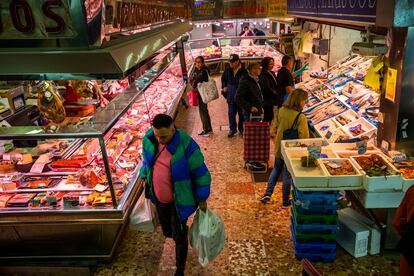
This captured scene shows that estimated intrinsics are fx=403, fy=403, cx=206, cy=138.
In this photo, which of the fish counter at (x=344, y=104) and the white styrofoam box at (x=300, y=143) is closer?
the white styrofoam box at (x=300, y=143)

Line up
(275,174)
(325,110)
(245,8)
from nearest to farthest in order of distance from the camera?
(275,174), (325,110), (245,8)

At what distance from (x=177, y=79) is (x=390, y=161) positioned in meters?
7.01

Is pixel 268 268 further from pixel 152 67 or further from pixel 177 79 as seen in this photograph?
pixel 177 79

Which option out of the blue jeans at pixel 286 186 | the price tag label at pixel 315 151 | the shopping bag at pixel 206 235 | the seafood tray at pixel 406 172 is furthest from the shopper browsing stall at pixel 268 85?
the shopping bag at pixel 206 235

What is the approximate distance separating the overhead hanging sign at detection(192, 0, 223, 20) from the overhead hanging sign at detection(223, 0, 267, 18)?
329 mm

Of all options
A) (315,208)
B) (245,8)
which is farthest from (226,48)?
(315,208)

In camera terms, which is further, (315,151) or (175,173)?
(315,151)

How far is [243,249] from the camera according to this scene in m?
4.89

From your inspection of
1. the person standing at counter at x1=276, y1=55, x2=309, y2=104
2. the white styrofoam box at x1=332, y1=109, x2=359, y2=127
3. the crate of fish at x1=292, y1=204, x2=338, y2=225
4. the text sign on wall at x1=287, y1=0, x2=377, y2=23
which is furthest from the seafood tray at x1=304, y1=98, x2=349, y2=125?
the crate of fish at x1=292, y1=204, x2=338, y2=225

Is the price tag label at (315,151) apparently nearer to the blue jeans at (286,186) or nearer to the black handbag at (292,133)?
the black handbag at (292,133)

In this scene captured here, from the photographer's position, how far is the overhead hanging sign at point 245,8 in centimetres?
1517

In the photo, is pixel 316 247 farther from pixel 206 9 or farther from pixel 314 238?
pixel 206 9

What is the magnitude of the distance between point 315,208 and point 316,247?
47 centimetres

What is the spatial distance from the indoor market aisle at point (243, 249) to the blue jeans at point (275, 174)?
18 cm
